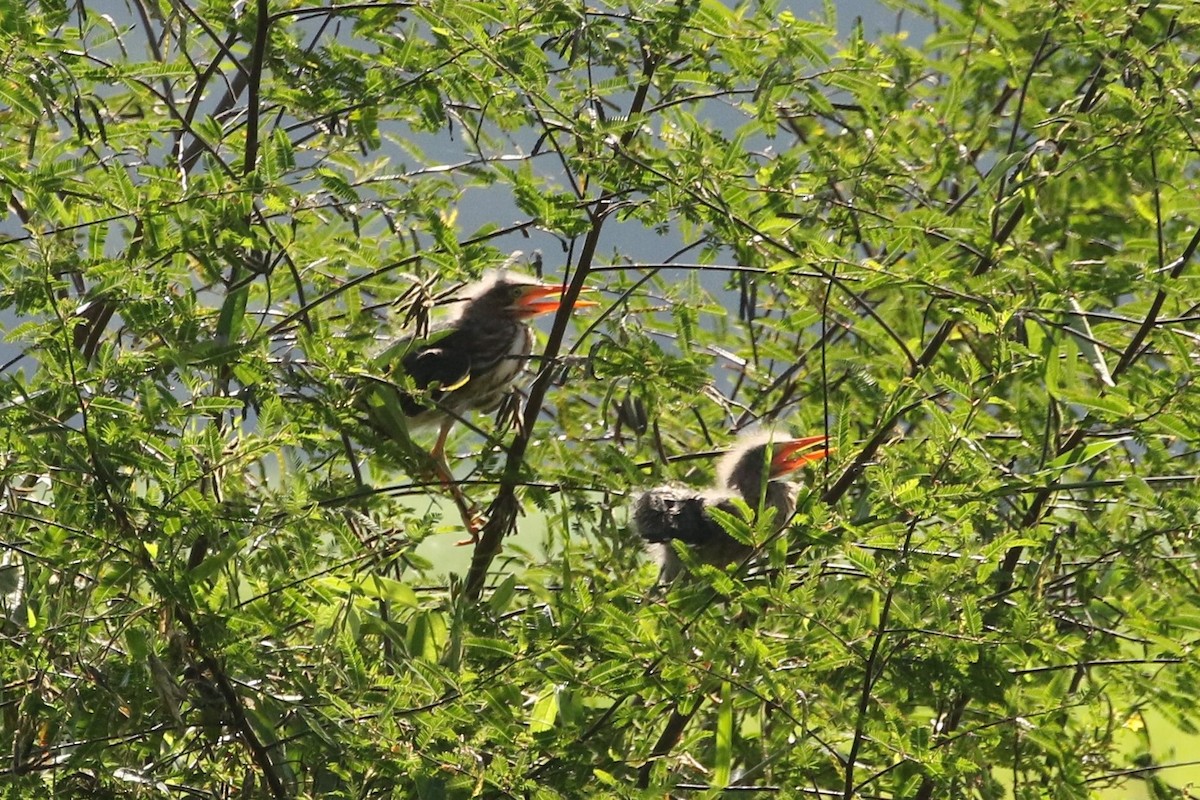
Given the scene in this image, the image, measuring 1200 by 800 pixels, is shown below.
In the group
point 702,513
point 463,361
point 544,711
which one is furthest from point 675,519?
point 544,711

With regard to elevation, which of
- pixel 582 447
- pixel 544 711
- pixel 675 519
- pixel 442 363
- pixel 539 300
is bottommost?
pixel 544 711

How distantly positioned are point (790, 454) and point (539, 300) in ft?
2.02

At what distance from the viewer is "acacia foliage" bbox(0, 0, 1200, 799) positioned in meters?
2.00

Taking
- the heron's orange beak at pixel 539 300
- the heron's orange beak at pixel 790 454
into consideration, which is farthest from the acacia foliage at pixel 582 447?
the heron's orange beak at pixel 539 300

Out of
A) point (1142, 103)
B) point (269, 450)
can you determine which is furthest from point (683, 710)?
point (1142, 103)

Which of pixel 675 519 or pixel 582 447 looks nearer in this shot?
pixel 582 447

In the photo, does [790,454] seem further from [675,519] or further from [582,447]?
[582,447]

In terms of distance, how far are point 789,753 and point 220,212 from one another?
109 cm

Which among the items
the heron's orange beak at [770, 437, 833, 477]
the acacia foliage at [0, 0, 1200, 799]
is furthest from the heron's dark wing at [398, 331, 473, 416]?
the heron's orange beak at [770, 437, 833, 477]

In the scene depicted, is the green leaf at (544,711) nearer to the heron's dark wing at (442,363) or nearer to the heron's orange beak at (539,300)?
the heron's dark wing at (442,363)

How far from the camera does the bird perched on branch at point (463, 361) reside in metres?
2.39

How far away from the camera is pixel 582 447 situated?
2.69m

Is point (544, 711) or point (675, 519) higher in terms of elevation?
point (675, 519)

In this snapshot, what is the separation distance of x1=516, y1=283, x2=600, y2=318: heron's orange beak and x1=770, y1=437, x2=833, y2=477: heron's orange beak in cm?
56
